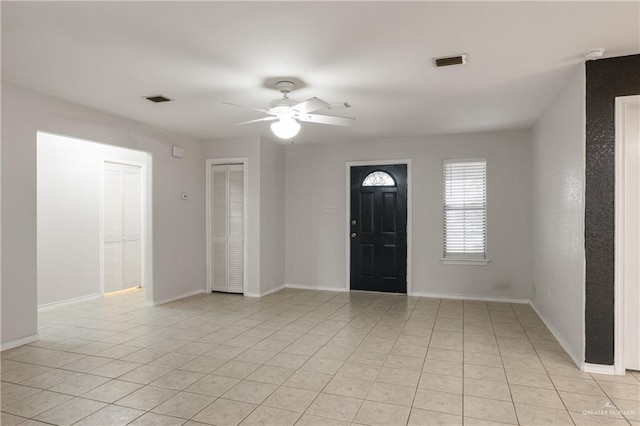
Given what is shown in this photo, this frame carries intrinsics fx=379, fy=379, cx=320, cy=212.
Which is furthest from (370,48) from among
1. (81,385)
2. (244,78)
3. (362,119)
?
(81,385)

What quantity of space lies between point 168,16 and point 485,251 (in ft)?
16.9

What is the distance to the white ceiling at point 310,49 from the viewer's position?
231 cm

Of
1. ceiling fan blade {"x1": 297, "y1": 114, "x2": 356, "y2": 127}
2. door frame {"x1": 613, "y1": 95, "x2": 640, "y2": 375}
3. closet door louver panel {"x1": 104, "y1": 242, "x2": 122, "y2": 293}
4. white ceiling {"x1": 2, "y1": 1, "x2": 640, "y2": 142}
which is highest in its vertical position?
white ceiling {"x1": 2, "y1": 1, "x2": 640, "y2": 142}

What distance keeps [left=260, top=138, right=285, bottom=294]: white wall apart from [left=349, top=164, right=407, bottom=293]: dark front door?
1261 mm

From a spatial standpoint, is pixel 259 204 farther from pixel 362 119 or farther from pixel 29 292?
pixel 29 292

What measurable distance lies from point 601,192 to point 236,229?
478cm

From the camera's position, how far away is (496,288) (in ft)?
18.6

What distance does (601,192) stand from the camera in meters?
3.03

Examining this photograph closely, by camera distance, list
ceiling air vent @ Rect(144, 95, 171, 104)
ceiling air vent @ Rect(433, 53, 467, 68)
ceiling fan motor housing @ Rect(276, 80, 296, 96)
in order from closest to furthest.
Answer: ceiling air vent @ Rect(433, 53, 467, 68), ceiling fan motor housing @ Rect(276, 80, 296, 96), ceiling air vent @ Rect(144, 95, 171, 104)

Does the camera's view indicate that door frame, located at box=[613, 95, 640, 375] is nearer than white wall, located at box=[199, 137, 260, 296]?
Yes

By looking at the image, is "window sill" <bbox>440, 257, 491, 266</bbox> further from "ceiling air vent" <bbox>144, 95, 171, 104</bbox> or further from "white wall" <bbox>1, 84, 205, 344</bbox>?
"ceiling air vent" <bbox>144, 95, 171, 104</bbox>

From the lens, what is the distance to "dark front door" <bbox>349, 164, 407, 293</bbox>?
20.1 ft

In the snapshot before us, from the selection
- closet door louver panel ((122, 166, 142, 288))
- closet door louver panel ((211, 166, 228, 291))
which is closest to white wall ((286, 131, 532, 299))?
closet door louver panel ((211, 166, 228, 291))

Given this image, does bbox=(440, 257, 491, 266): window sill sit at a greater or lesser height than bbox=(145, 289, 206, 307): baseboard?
greater
